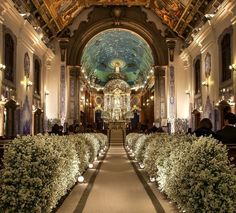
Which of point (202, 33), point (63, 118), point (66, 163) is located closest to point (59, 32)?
point (63, 118)

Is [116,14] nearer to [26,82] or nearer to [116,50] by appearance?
[26,82]

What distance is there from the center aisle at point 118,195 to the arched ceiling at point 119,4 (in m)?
13.7

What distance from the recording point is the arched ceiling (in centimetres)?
2550

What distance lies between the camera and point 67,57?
33.0 meters

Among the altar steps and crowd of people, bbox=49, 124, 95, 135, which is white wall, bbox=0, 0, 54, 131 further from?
the altar steps

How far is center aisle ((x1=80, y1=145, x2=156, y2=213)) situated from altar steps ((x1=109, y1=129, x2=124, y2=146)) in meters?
23.7

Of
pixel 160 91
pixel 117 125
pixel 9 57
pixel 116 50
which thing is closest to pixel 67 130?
pixel 9 57

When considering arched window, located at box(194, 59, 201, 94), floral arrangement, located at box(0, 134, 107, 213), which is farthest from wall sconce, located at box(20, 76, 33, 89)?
floral arrangement, located at box(0, 134, 107, 213)

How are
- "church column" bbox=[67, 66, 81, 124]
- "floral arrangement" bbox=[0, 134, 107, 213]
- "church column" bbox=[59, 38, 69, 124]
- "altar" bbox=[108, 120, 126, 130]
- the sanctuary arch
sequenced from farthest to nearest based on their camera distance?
"altar" bbox=[108, 120, 126, 130], the sanctuary arch, "church column" bbox=[67, 66, 81, 124], "church column" bbox=[59, 38, 69, 124], "floral arrangement" bbox=[0, 134, 107, 213]

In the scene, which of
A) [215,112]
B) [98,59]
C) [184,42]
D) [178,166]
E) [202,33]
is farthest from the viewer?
[98,59]

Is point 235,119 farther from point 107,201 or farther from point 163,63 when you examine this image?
point 163,63

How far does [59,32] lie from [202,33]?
41.0ft

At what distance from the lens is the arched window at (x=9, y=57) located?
2061 cm

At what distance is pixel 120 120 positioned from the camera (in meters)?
49.0
